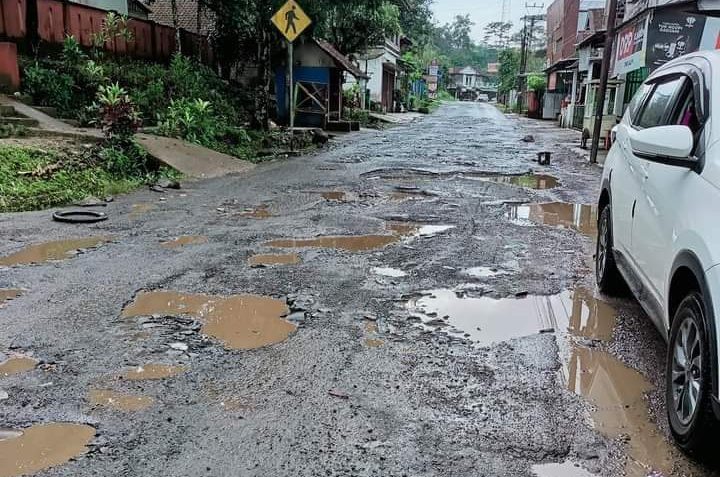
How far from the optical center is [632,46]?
12.6 meters

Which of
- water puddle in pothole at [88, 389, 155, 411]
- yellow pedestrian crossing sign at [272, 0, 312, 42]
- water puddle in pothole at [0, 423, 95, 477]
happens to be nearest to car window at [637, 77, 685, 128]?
water puddle in pothole at [88, 389, 155, 411]

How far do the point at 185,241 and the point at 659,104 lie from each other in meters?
4.77

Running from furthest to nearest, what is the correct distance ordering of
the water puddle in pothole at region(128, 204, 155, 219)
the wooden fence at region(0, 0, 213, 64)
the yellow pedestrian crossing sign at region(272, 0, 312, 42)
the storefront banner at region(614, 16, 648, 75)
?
the yellow pedestrian crossing sign at region(272, 0, 312, 42), the wooden fence at region(0, 0, 213, 64), the storefront banner at region(614, 16, 648, 75), the water puddle in pothole at region(128, 204, 155, 219)

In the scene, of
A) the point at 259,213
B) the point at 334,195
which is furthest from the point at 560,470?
the point at 334,195

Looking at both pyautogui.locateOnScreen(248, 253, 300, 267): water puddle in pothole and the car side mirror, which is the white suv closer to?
the car side mirror

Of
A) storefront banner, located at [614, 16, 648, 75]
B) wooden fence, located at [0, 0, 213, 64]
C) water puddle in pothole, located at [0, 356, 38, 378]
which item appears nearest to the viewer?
water puddle in pothole, located at [0, 356, 38, 378]

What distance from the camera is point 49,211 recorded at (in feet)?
26.5

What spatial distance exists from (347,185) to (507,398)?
8.06 m

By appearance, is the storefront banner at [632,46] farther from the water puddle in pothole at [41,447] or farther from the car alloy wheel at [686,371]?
the water puddle in pothole at [41,447]

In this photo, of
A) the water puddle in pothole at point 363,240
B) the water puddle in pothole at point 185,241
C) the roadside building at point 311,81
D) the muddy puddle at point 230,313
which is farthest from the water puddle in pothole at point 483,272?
the roadside building at point 311,81

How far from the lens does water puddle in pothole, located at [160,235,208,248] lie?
6.67 metres

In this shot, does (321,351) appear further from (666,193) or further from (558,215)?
(558,215)

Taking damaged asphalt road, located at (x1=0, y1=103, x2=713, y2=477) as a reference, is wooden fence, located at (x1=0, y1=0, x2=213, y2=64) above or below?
above

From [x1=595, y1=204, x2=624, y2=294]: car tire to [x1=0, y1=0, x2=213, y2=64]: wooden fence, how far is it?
555 inches
